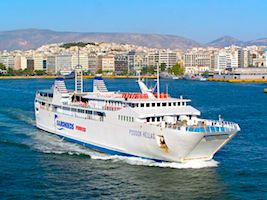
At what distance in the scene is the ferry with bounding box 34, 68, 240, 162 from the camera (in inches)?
858

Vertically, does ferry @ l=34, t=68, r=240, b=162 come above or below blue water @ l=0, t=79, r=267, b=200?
above

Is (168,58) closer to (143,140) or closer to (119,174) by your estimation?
(143,140)

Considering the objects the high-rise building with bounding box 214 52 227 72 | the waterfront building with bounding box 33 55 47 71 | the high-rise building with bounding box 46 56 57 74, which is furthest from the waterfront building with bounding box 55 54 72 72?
the high-rise building with bounding box 214 52 227 72

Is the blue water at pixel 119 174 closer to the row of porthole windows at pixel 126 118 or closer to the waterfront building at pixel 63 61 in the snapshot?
the row of porthole windows at pixel 126 118

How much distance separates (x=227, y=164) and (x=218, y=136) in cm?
231

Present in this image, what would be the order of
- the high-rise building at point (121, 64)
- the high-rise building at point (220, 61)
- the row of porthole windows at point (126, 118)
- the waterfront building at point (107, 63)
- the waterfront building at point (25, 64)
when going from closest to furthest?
the row of porthole windows at point (126, 118) → the waterfront building at point (107, 63) → the high-rise building at point (121, 64) → the high-rise building at point (220, 61) → the waterfront building at point (25, 64)

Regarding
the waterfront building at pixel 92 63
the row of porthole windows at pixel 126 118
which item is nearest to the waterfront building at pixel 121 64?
the waterfront building at pixel 92 63

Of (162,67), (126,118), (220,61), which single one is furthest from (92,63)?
(126,118)

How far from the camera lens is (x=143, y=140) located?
23.0 meters

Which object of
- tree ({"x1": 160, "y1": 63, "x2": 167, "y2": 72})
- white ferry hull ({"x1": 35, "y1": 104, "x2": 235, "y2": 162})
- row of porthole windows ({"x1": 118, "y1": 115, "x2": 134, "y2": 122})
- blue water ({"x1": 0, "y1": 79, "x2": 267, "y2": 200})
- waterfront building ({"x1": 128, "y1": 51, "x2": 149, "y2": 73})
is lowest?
blue water ({"x1": 0, "y1": 79, "x2": 267, "y2": 200})

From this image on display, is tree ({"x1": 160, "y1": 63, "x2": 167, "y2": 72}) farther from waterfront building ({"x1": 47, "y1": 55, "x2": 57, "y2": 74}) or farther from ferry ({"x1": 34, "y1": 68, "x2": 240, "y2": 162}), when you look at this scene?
ferry ({"x1": 34, "y1": 68, "x2": 240, "y2": 162})

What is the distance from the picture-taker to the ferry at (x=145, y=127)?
71.5ft

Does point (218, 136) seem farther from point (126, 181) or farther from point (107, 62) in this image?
point (107, 62)

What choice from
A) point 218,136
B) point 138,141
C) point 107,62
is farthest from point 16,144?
point 107,62
